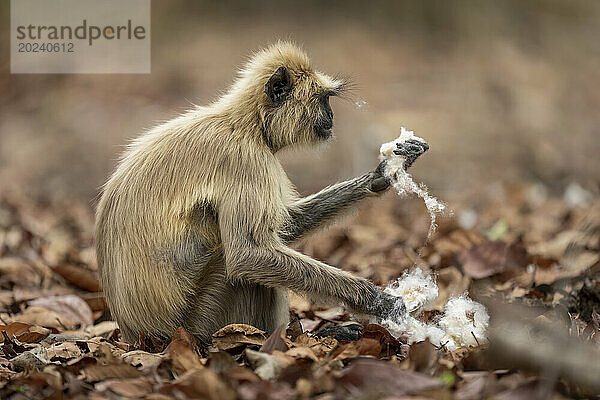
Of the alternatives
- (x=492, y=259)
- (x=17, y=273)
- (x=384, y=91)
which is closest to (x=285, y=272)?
(x=492, y=259)

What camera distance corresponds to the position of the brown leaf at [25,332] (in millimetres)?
4723

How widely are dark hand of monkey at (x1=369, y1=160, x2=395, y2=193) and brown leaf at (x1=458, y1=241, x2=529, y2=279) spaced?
124 centimetres

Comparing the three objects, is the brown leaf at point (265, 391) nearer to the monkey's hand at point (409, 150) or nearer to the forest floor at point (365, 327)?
the forest floor at point (365, 327)

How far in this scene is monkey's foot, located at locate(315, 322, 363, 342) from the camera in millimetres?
4680

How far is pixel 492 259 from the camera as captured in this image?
597 cm

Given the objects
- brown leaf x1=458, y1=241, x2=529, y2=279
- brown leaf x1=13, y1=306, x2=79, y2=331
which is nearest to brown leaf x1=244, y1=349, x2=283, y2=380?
brown leaf x1=13, y1=306, x2=79, y2=331

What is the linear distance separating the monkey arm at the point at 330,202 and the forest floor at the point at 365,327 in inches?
12.8

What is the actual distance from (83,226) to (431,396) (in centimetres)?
680

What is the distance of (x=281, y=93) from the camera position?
484 cm

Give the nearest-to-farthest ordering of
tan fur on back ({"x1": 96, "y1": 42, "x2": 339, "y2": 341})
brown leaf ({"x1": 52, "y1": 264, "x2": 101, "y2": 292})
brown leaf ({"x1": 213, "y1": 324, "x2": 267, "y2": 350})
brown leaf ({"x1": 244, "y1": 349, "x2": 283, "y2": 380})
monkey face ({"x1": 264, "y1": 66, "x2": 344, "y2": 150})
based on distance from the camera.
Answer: brown leaf ({"x1": 244, "y1": 349, "x2": 283, "y2": 380})
brown leaf ({"x1": 213, "y1": 324, "x2": 267, "y2": 350})
tan fur on back ({"x1": 96, "y1": 42, "x2": 339, "y2": 341})
monkey face ({"x1": 264, "y1": 66, "x2": 344, "y2": 150})
brown leaf ({"x1": 52, "y1": 264, "x2": 101, "y2": 292})

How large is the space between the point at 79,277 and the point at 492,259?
11.0ft

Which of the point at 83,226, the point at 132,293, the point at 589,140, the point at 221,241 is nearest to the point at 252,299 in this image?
the point at 221,241

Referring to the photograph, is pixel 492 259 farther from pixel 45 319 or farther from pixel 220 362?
pixel 45 319

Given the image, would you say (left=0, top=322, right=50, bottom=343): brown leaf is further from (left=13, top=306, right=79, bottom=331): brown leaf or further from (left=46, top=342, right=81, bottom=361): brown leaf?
(left=13, top=306, right=79, bottom=331): brown leaf
